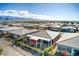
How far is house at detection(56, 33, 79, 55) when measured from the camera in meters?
1.97

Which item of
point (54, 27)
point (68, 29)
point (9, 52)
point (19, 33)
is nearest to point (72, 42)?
point (68, 29)

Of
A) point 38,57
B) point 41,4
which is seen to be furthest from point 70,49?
point 41,4

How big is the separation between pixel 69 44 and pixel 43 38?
0.36 meters

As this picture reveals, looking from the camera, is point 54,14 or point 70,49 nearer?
point 70,49

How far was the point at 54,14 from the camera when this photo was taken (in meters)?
2.11

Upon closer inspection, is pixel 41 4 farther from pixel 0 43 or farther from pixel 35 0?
pixel 0 43

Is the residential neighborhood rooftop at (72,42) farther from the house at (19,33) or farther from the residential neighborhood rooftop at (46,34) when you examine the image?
the house at (19,33)

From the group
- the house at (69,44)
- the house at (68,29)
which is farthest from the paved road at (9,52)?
the house at (68,29)

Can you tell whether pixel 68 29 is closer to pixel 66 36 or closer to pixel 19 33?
pixel 66 36

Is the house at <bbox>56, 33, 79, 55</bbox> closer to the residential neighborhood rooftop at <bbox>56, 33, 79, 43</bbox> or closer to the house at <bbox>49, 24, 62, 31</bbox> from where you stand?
the residential neighborhood rooftop at <bbox>56, 33, 79, 43</bbox>

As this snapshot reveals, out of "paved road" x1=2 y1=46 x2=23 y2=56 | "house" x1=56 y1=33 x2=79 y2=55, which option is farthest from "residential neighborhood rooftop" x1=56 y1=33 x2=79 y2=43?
"paved road" x1=2 y1=46 x2=23 y2=56

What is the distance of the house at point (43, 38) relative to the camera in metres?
2.04

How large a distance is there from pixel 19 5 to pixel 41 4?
31cm

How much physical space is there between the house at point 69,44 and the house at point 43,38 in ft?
0.26
